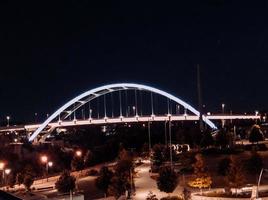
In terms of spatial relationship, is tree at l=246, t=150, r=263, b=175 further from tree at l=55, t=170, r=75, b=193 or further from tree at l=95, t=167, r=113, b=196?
tree at l=55, t=170, r=75, b=193

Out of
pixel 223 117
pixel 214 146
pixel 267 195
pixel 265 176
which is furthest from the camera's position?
pixel 223 117

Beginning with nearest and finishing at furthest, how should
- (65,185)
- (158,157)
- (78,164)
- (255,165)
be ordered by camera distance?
(65,185)
(255,165)
(158,157)
(78,164)

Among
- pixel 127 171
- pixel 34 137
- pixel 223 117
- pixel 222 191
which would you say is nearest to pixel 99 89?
pixel 34 137

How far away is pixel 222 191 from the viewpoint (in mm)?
21641

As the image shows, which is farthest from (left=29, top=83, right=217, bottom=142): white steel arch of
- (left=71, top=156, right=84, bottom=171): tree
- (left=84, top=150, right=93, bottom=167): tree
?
(left=71, top=156, right=84, bottom=171): tree

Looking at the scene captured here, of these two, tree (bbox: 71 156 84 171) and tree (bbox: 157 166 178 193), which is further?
tree (bbox: 71 156 84 171)

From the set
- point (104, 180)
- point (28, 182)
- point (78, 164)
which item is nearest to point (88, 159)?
point (78, 164)

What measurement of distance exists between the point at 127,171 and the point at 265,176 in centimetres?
622

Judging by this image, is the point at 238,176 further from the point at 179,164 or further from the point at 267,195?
the point at 179,164

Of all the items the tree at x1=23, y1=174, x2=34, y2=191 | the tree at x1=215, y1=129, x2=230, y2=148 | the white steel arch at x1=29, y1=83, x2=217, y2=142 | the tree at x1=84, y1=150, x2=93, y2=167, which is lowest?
the tree at x1=23, y1=174, x2=34, y2=191

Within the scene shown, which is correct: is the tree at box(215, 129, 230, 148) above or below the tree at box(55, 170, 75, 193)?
above

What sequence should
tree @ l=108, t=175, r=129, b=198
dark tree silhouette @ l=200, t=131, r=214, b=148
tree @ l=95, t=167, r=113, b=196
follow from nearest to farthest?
tree @ l=108, t=175, r=129, b=198
tree @ l=95, t=167, r=113, b=196
dark tree silhouette @ l=200, t=131, r=214, b=148

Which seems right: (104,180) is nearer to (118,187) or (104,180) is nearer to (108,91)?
(118,187)

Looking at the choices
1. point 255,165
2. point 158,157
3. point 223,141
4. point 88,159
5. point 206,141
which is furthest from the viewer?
point 88,159
